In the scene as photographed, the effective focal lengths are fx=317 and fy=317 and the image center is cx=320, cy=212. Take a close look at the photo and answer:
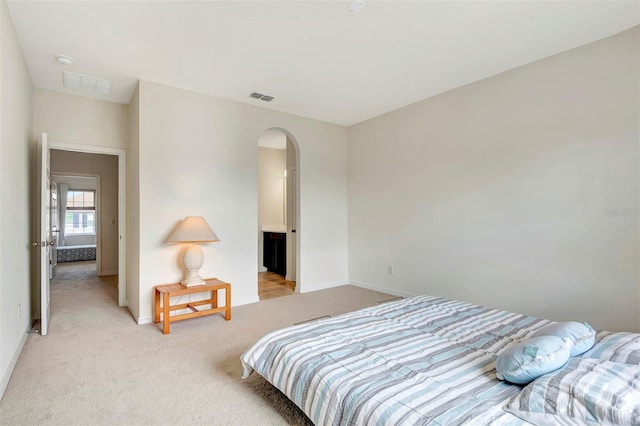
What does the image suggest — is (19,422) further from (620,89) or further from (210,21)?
(620,89)

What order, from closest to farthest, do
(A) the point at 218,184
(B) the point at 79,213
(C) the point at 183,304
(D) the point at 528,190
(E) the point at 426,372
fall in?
(E) the point at 426,372 < (D) the point at 528,190 < (C) the point at 183,304 < (A) the point at 218,184 < (B) the point at 79,213

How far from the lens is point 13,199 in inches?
97.8

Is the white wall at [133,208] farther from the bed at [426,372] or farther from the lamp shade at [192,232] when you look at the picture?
the bed at [426,372]

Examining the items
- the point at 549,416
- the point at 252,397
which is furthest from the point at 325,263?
the point at 549,416

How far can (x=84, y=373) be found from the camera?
2.38m

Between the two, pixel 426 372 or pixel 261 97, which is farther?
pixel 261 97

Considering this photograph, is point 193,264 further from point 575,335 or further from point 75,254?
point 75,254

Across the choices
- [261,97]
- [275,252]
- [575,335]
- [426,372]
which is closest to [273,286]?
[275,252]

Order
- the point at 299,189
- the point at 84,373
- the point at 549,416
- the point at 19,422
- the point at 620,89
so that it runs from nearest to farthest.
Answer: the point at 549,416, the point at 19,422, the point at 84,373, the point at 620,89, the point at 299,189

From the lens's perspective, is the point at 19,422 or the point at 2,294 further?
the point at 2,294

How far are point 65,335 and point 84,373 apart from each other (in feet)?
3.43

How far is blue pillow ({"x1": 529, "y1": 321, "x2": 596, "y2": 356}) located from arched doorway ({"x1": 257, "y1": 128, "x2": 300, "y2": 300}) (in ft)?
12.0

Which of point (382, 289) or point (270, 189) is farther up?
point (270, 189)

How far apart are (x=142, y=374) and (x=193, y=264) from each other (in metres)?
1.36
